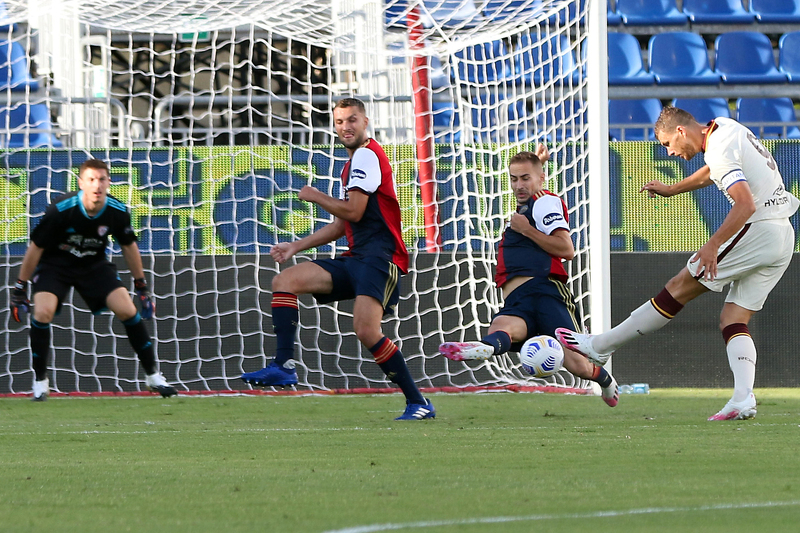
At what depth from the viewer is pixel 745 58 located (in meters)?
13.5

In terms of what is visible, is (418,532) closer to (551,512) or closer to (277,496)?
(551,512)

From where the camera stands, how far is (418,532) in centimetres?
249

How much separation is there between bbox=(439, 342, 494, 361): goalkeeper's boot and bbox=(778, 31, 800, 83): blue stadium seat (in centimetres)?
943

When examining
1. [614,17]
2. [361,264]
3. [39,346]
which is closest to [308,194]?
[361,264]

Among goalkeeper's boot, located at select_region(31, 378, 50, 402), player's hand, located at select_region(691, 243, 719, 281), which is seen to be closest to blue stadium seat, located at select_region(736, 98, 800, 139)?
player's hand, located at select_region(691, 243, 719, 281)

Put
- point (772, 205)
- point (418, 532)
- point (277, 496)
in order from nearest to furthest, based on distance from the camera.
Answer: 1. point (418, 532)
2. point (277, 496)
3. point (772, 205)

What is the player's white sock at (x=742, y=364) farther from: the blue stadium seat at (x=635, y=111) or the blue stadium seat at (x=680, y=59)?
the blue stadium seat at (x=680, y=59)

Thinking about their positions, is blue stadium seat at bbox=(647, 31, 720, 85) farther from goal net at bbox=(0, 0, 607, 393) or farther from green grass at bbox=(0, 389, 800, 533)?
green grass at bbox=(0, 389, 800, 533)

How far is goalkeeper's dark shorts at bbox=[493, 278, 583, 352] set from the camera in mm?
5969

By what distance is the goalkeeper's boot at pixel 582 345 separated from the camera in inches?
221

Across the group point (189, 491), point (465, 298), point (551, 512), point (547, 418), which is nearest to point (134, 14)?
point (465, 298)

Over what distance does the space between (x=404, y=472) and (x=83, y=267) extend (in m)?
4.58

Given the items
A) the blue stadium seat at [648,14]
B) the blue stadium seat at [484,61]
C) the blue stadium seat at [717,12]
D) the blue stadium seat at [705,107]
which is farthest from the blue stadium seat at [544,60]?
the blue stadium seat at [717,12]

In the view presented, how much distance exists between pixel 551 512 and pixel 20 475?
6.01ft
